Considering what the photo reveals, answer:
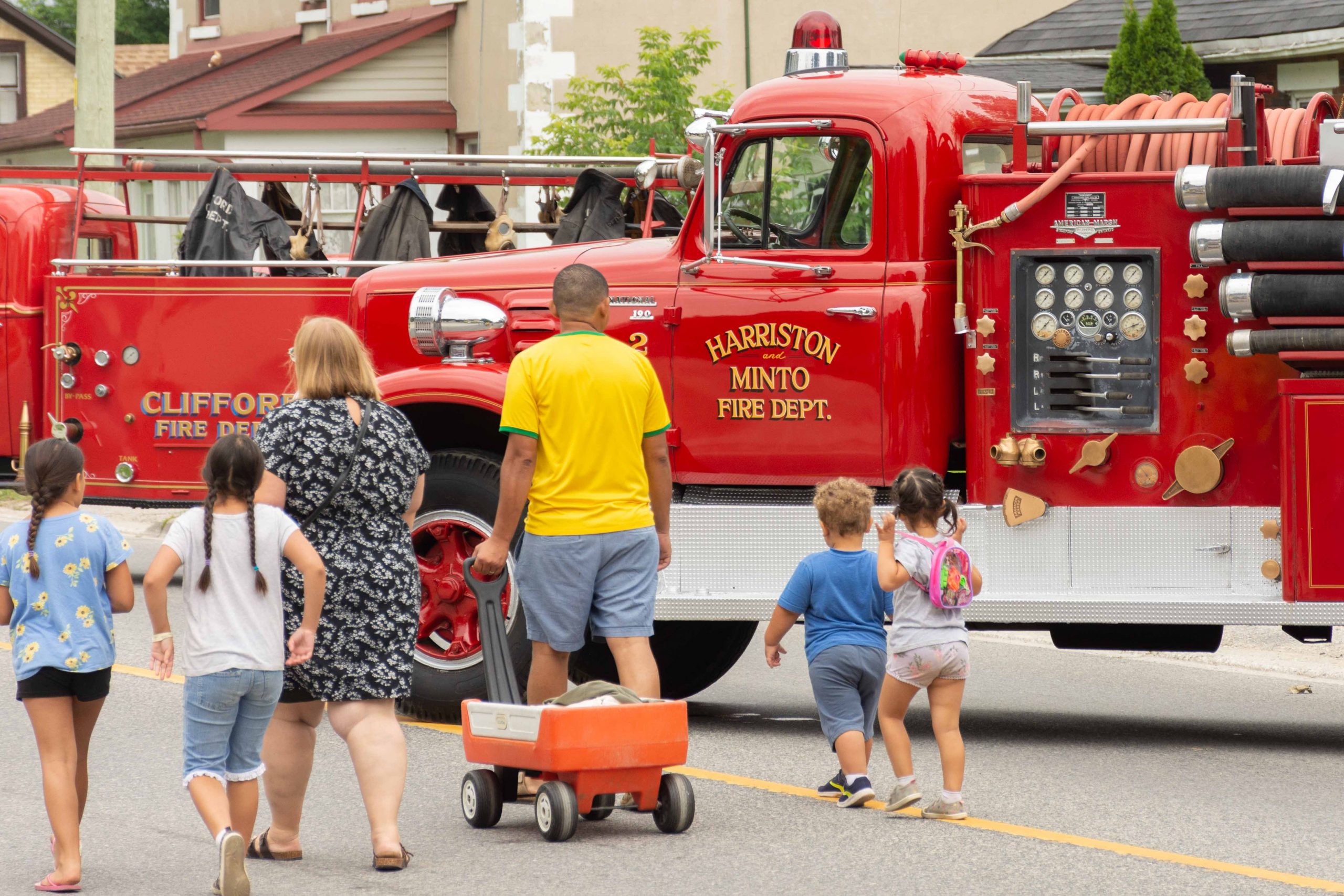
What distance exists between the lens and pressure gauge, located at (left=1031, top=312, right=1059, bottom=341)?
778cm

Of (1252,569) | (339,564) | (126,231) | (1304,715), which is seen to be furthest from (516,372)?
(126,231)

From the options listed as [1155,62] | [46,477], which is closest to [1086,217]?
[46,477]

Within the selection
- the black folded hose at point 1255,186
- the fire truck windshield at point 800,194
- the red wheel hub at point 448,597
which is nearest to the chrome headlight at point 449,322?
the red wheel hub at point 448,597

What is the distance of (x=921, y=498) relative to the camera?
21.8 feet

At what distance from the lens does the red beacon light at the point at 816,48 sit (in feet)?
28.3

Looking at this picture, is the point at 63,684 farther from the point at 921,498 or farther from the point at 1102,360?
the point at 1102,360

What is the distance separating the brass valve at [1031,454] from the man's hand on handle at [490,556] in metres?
2.40

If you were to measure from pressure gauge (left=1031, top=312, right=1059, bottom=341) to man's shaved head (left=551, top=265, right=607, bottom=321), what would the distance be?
6.79 feet

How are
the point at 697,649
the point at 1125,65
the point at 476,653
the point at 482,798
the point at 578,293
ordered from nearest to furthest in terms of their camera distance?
the point at 482,798, the point at 578,293, the point at 476,653, the point at 697,649, the point at 1125,65

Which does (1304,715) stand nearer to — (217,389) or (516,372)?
(516,372)

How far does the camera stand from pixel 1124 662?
1105 cm

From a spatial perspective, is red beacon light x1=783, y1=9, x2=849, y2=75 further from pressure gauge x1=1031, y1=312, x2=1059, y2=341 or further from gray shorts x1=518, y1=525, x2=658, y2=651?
gray shorts x1=518, y1=525, x2=658, y2=651

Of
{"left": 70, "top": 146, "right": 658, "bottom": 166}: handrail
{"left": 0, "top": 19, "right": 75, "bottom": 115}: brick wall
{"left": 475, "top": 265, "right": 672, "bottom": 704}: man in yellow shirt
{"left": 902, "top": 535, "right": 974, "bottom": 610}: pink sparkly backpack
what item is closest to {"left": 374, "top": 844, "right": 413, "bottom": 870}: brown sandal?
{"left": 475, "top": 265, "right": 672, "bottom": 704}: man in yellow shirt

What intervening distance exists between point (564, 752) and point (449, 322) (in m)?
2.58
